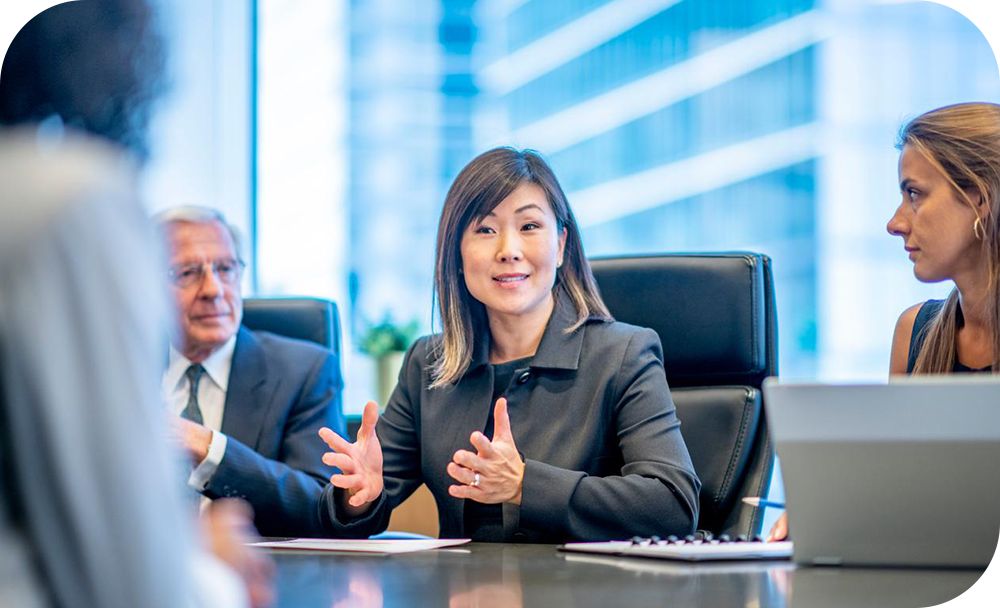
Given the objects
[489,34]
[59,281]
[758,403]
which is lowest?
[758,403]

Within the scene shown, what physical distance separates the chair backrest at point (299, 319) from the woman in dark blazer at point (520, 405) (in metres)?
0.66

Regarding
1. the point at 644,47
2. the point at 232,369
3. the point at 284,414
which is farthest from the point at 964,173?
the point at 644,47

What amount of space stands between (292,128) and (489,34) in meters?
0.89

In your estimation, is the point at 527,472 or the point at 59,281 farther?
the point at 527,472

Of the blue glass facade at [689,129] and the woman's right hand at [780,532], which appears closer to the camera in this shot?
the woman's right hand at [780,532]

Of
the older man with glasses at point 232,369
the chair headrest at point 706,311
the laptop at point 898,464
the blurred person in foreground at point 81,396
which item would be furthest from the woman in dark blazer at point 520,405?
the blurred person in foreground at point 81,396

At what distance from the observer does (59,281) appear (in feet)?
1.86

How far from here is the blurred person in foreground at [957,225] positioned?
2166mm

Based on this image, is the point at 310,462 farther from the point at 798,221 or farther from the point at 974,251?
the point at 798,221

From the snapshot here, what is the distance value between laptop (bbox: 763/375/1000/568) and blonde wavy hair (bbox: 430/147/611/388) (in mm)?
1027

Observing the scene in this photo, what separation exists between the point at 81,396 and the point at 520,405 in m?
1.68

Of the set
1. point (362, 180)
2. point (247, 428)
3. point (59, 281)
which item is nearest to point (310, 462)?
point (247, 428)

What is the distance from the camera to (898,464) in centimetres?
125

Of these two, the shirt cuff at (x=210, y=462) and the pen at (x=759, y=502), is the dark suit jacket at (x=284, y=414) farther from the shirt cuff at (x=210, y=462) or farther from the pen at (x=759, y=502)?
the pen at (x=759, y=502)
